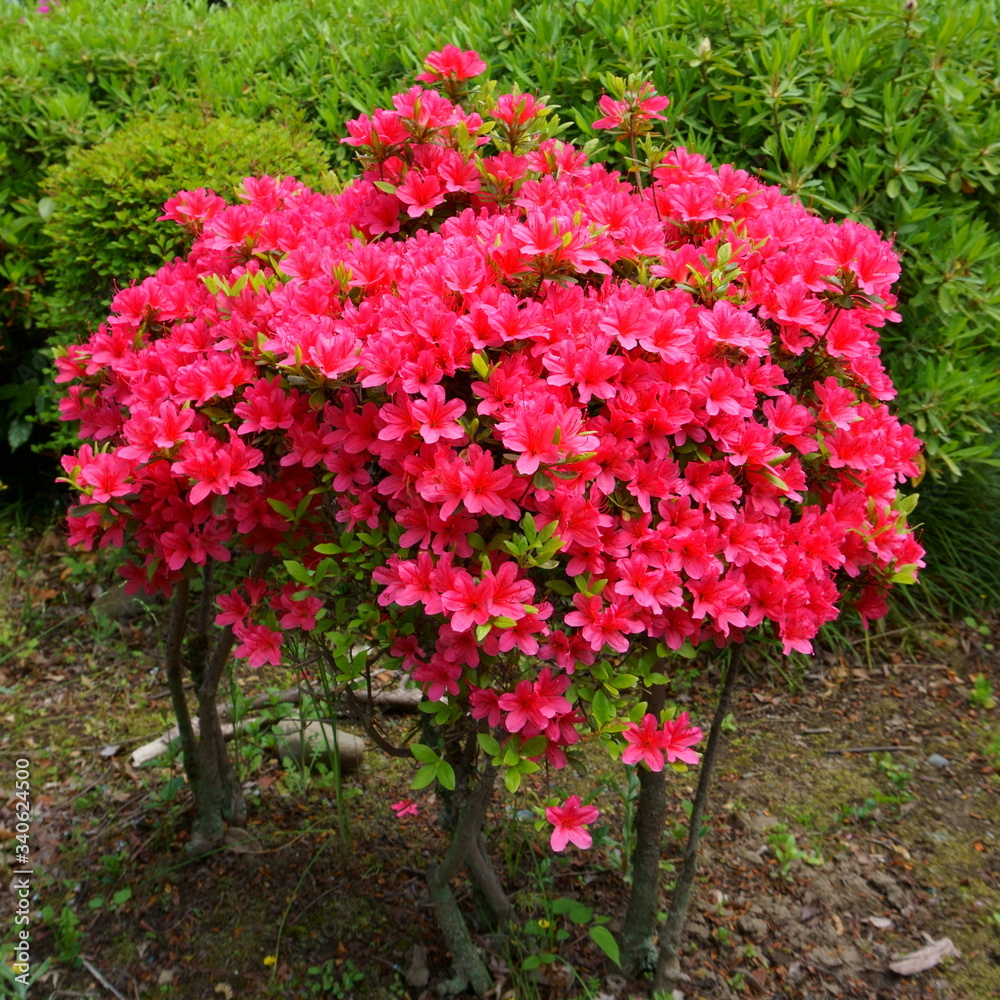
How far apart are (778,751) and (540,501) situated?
202 centimetres

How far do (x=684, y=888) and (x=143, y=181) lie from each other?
288 centimetres

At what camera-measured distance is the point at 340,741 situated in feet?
9.59

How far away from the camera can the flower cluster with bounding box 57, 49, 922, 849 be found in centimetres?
145

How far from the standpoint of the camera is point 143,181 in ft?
10.5

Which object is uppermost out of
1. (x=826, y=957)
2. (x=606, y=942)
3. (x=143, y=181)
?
(x=143, y=181)

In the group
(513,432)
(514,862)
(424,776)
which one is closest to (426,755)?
(424,776)

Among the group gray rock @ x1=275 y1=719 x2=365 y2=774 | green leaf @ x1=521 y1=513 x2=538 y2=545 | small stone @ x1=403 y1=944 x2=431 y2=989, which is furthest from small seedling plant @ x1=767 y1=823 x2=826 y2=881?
green leaf @ x1=521 y1=513 x2=538 y2=545

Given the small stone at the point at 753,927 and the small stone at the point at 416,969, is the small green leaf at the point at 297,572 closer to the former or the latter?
the small stone at the point at 416,969

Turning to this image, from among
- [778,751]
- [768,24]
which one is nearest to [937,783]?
[778,751]

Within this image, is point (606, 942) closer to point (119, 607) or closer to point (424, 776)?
point (424, 776)

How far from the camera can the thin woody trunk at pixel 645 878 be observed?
6.77ft

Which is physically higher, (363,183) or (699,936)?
(363,183)

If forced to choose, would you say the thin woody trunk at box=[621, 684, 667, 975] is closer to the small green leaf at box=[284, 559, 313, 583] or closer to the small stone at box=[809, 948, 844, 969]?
the small stone at box=[809, 948, 844, 969]

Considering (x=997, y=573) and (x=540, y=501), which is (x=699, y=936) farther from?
(x=997, y=573)
